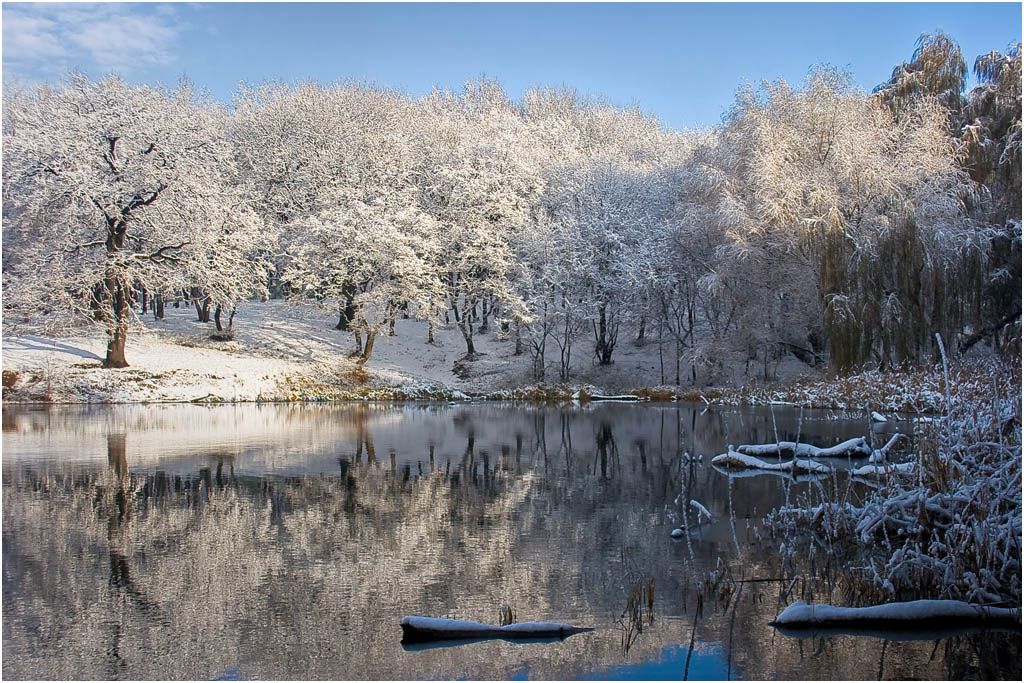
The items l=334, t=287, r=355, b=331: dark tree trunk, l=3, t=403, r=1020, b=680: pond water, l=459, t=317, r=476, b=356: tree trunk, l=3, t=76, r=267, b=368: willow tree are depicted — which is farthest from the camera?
l=459, t=317, r=476, b=356: tree trunk

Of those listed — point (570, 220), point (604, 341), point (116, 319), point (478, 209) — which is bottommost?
point (604, 341)

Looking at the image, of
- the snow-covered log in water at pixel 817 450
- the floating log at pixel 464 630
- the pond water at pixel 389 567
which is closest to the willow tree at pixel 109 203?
the pond water at pixel 389 567

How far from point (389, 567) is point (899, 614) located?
171 inches

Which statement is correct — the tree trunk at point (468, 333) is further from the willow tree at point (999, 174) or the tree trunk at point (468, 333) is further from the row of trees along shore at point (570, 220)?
the willow tree at point (999, 174)

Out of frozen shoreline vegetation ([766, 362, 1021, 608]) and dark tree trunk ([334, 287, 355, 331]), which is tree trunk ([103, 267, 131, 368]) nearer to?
dark tree trunk ([334, 287, 355, 331])

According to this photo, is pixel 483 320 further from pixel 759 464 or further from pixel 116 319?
pixel 759 464

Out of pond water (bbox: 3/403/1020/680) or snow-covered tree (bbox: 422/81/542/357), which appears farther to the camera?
snow-covered tree (bbox: 422/81/542/357)

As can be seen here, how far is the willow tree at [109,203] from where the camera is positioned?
28469 millimetres

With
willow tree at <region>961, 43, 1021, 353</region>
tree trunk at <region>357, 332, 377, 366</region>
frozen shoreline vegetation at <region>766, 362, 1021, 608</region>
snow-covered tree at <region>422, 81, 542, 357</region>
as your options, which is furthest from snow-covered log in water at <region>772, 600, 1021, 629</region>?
tree trunk at <region>357, 332, 377, 366</region>

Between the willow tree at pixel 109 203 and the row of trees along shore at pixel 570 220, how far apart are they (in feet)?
0.29

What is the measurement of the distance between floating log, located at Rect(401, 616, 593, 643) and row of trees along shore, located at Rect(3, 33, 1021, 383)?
20511mm

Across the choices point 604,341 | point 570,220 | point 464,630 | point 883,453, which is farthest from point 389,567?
point 570,220

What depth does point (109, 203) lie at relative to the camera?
29.0m

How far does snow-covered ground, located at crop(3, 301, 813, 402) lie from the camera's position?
28578 millimetres
